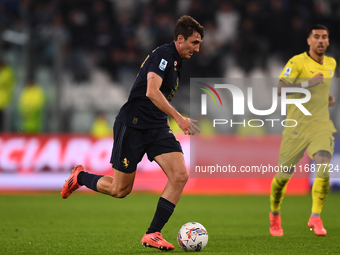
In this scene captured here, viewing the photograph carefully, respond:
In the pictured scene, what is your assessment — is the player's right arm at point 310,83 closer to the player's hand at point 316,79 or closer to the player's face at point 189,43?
the player's hand at point 316,79

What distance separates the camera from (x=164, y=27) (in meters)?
15.2

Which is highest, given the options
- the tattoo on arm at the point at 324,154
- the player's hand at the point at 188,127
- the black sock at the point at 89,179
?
the player's hand at the point at 188,127

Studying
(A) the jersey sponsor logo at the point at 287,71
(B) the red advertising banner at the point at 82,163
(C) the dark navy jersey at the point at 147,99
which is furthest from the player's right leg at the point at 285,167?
(B) the red advertising banner at the point at 82,163

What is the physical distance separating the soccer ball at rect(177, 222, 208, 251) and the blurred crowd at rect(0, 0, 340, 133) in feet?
31.4

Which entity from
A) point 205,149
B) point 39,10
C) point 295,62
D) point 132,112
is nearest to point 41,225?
point 132,112

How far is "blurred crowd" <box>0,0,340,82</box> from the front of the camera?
47.6 ft

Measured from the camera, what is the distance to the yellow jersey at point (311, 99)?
5961 millimetres

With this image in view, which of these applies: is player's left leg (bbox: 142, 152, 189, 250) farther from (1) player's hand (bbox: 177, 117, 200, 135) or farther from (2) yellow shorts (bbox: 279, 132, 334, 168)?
(2) yellow shorts (bbox: 279, 132, 334, 168)

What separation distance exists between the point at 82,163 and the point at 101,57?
4.66 m

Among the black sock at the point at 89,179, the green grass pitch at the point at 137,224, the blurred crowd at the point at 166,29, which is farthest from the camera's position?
the blurred crowd at the point at 166,29

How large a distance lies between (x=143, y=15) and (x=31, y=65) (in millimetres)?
4824

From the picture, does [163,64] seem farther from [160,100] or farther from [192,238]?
[192,238]

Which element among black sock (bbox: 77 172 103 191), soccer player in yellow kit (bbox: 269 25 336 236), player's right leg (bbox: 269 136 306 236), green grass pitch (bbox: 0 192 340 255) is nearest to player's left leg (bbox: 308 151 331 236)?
soccer player in yellow kit (bbox: 269 25 336 236)

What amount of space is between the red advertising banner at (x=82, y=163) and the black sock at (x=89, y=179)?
5696mm
